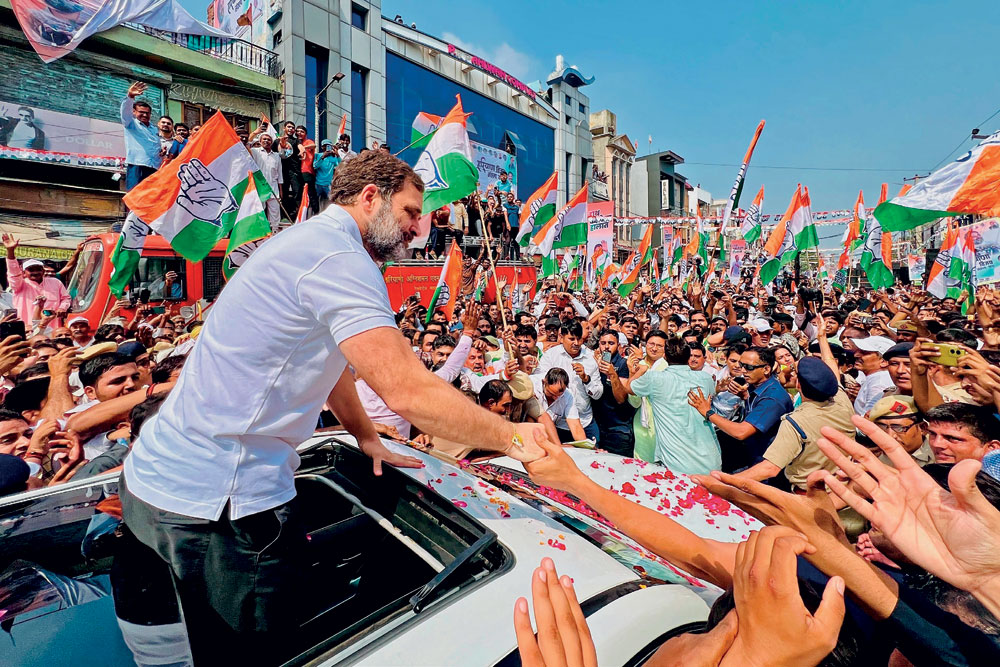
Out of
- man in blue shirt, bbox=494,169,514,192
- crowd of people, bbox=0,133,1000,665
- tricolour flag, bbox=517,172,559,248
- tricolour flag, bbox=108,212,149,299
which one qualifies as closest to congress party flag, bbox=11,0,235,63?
tricolour flag, bbox=108,212,149,299

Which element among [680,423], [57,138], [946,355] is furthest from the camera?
[57,138]

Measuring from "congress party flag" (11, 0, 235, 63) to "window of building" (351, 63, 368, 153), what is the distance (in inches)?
527

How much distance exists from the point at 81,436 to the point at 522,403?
298 cm

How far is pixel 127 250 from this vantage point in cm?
627

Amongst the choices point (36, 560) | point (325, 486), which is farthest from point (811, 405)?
point (36, 560)

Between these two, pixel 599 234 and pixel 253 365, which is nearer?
pixel 253 365

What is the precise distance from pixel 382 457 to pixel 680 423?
9.39 feet

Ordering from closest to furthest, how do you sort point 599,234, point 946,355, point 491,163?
point 946,355 < point 599,234 < point 491,163

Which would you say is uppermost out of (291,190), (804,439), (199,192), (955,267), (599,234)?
(291,190)

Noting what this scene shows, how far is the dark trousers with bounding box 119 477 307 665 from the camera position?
1503mm

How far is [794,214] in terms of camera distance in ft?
41.9

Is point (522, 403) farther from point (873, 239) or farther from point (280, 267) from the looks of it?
point (873, 239)

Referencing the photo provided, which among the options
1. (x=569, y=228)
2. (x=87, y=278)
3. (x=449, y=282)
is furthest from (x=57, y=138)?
(x=569, y=228)

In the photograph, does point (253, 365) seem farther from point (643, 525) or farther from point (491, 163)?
point (491, 163)
